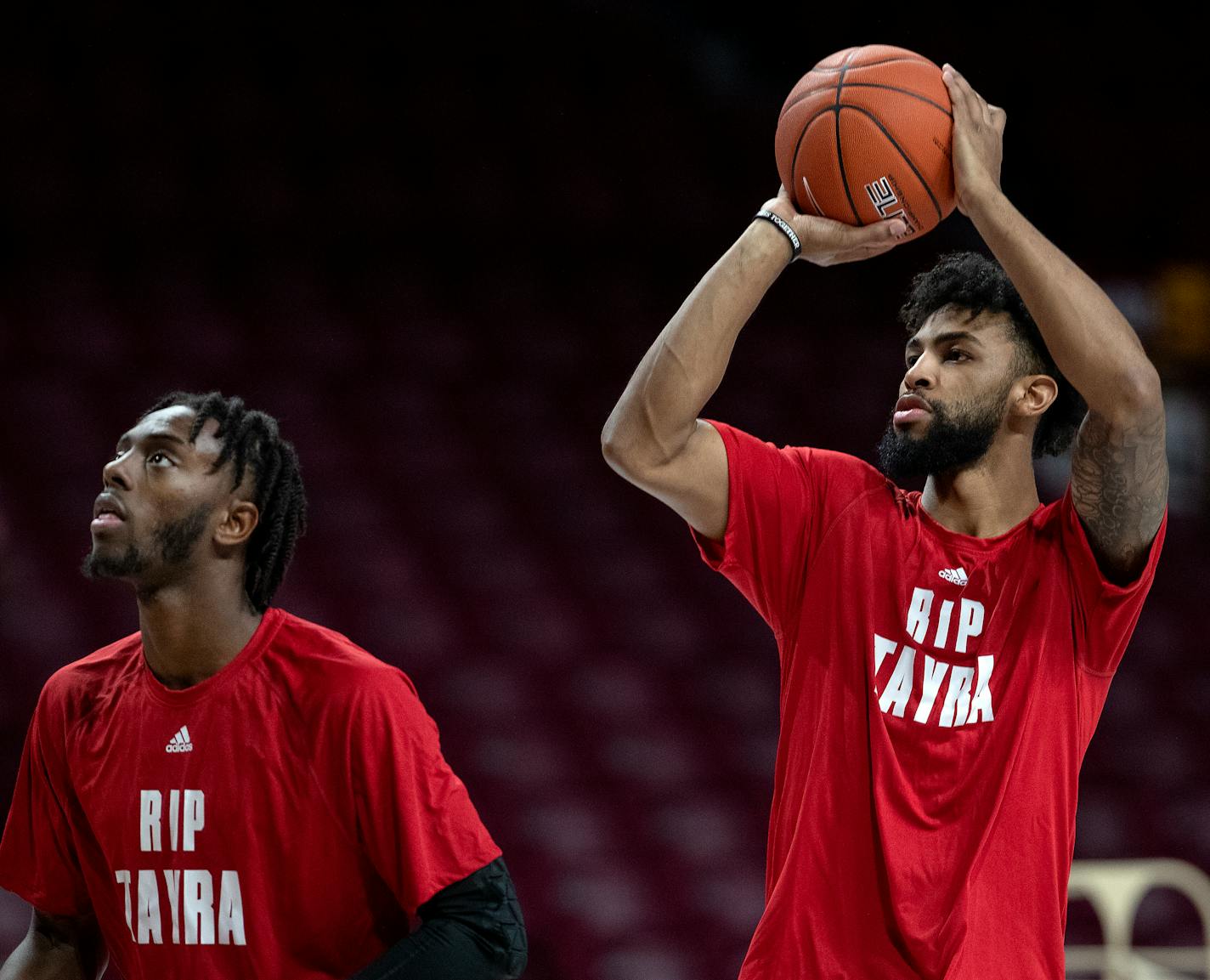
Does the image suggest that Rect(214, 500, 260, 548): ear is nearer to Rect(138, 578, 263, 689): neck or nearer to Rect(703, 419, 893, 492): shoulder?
Rect(138, 578, 263, 689): neck

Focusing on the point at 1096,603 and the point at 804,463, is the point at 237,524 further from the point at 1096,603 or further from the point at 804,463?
the point at 1096,603

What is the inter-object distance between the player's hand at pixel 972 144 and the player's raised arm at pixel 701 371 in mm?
158

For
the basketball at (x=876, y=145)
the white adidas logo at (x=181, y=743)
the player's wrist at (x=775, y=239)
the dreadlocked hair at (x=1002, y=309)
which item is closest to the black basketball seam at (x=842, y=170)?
the basketball at (x=876, y=145)

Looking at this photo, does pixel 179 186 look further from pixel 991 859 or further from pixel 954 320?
pixel 991 859

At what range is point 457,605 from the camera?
7.40 metres

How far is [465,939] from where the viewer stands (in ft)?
8.95

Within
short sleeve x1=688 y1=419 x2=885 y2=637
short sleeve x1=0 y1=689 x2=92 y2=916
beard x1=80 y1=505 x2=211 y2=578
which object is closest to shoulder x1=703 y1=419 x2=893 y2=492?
short sleeve x1=688 y1=419 x2=885 y2=637

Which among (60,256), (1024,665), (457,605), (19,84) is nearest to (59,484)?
(60,256)

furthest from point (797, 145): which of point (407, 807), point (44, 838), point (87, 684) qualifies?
point (44, 838)

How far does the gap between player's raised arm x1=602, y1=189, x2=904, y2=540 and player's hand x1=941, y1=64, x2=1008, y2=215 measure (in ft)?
0.52

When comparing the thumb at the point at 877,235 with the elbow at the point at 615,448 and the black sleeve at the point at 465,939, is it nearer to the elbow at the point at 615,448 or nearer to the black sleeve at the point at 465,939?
the elbow at the point at 615,448

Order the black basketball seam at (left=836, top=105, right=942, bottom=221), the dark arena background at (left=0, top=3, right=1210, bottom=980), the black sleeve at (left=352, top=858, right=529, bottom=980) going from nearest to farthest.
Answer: the black sleeve at (left=352, top=858, right=529, bottom=980), the black basketball seam at (left=836, top=105, right=942, bottom=221), the dark arena background at (left=0, top=3, right=1210, bottom=980)

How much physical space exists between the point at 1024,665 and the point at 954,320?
2.20 feet

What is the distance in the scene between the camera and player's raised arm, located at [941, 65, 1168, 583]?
2.73m
